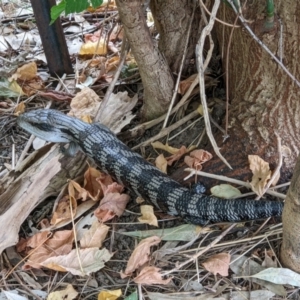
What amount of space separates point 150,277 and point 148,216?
0.30 meters

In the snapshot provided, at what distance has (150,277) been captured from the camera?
1.86 meters

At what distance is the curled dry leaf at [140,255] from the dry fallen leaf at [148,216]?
0.08 meters

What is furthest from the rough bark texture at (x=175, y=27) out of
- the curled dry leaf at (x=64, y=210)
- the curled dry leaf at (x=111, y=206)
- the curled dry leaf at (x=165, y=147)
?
the curled dry leaf at (x=64, y=210)

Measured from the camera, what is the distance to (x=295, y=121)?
2.04 meters

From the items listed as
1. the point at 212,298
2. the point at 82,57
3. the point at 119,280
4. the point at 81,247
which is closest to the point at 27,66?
the point at 82,57

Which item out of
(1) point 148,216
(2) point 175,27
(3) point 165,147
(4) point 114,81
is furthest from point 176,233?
(2) point 175,27

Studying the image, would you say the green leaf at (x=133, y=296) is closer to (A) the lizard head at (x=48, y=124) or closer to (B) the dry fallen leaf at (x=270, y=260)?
(B) the dry fallen leaf at (x=270, y=260)

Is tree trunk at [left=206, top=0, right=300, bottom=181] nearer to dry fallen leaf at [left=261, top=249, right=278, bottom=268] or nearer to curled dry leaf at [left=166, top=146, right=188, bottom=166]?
curled dry leaf at [left=166, top=146, right=188, bottom=166]

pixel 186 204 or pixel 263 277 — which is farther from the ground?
pixel 186 204

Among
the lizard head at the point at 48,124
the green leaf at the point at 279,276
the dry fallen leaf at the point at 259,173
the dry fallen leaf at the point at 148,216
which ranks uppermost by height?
the lizard head at the point at 48,124

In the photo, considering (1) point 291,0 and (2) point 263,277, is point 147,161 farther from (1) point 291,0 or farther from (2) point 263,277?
(1) point 291,0

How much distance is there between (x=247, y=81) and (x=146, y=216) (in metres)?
0.71

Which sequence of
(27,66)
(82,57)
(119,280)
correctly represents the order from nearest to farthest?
(119,280) → (27,66) → (82,57)

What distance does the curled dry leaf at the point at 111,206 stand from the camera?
83.8 inches
